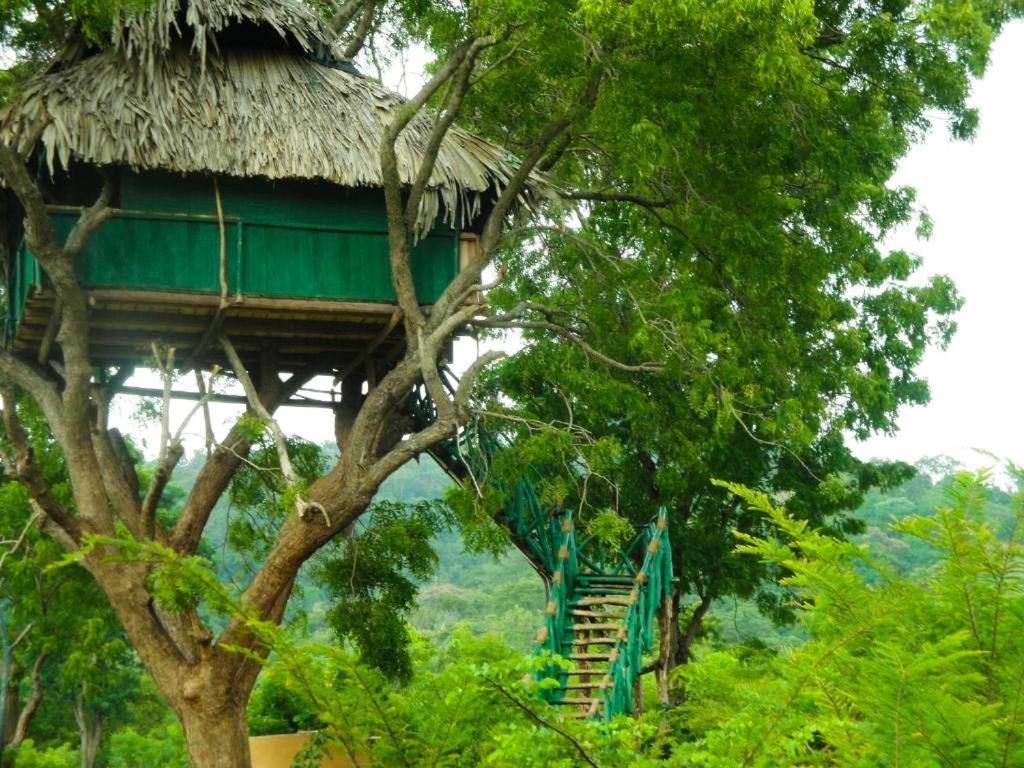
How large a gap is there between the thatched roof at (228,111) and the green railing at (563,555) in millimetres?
2436

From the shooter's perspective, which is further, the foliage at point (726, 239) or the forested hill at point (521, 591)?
the forested hill at point (521, 591)

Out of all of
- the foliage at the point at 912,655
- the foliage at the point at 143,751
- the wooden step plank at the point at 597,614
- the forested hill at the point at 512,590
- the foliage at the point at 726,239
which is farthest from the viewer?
the forested hill at the point at 512,590

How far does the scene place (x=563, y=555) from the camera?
533 inches

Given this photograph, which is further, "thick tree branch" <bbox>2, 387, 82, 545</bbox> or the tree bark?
the tree bark

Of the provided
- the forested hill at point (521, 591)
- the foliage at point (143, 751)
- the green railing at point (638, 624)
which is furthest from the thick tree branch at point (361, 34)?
the forested hill at point (521, 591)

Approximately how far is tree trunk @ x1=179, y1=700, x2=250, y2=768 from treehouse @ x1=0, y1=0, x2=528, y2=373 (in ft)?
10.3

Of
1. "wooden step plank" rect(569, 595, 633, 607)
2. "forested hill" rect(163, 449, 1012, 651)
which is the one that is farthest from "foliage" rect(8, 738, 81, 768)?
"wooden step plank" rect(569, 595, 633, 607)

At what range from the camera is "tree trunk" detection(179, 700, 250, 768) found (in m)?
11.6

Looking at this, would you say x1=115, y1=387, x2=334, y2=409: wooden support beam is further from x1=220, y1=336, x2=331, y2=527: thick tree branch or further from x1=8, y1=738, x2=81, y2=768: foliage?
x1=8, y1=738, x2=81, y2=768: foliage

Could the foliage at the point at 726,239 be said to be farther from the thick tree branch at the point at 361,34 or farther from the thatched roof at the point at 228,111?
the thick tree branch at the point at 361,34

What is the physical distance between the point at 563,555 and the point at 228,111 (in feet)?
16.7

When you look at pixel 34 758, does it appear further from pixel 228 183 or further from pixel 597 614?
pixel 228 183

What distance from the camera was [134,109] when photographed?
11820 millimetres

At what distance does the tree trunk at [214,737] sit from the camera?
1160 cm
